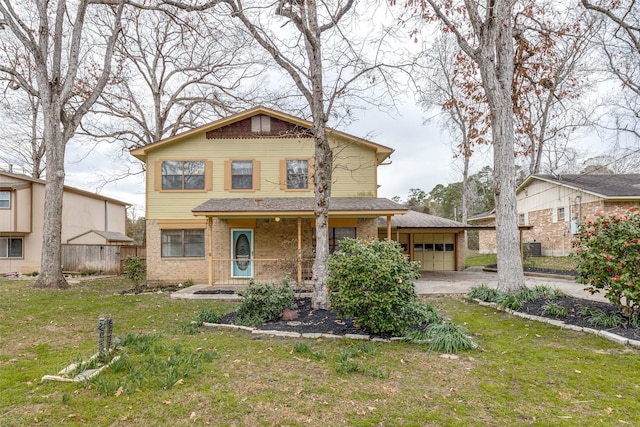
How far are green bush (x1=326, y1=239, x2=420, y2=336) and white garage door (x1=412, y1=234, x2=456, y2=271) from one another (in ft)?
40.4

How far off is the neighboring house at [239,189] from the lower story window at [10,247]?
10.6 m

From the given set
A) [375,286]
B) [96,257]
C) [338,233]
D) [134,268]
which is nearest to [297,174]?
[338,233]

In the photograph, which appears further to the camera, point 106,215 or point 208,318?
point 106,215

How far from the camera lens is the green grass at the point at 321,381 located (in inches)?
136

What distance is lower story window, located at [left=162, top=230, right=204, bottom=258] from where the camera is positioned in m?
13.6

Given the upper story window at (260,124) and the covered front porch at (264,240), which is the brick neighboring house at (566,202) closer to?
the covered front porch at (264,240)

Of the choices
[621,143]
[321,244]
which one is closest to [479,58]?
[321,244]

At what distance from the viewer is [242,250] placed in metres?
13.6

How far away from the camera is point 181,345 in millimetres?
5652

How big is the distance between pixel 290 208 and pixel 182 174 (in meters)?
4.92

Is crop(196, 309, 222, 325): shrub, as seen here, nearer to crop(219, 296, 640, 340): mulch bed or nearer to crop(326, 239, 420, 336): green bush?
crop(219, 296, 640, 340): mulch bed

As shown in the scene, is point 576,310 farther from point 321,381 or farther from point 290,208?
point 290,208

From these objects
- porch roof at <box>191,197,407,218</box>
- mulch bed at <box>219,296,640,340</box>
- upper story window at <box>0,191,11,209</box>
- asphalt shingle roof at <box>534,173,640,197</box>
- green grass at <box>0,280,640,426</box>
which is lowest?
green grass at <box>0,280,640,426</box>

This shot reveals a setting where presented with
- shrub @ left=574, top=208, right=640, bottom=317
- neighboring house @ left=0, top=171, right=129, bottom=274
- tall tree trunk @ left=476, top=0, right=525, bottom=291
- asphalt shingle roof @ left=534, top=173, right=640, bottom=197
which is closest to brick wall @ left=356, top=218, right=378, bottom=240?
tall tree trunk @ left=476, top=0, right=525, bottom=291
